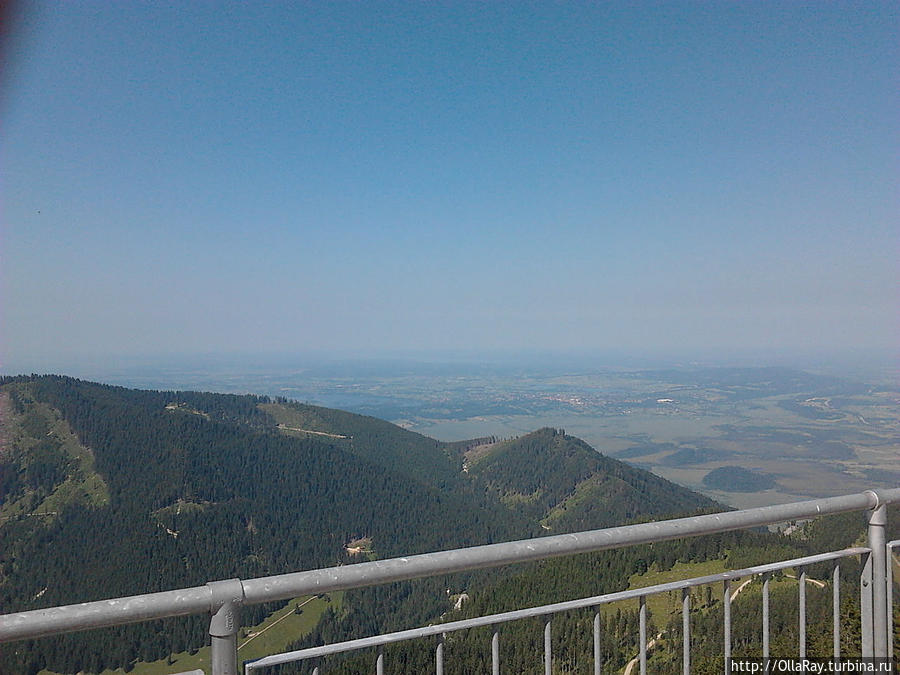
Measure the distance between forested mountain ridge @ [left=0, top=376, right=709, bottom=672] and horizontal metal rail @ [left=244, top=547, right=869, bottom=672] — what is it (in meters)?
67.8

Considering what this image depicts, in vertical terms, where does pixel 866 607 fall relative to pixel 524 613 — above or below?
below

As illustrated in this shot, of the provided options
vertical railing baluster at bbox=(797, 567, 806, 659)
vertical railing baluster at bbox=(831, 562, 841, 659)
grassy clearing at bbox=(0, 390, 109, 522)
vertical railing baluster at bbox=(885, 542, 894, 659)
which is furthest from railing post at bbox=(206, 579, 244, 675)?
grassy clearing at bbox=(0, 390, 109, 522)

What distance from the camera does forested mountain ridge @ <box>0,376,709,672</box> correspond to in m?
65.8

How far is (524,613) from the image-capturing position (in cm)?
210

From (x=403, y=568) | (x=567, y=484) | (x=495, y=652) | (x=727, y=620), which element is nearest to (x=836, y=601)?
(x=727, y=620)

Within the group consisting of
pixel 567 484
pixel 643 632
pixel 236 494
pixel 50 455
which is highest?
pixel 643 632

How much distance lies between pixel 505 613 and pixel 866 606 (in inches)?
74.8

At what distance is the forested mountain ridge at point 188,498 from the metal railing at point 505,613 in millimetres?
67874

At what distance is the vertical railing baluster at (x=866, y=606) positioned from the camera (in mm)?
2775

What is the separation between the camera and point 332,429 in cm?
11119

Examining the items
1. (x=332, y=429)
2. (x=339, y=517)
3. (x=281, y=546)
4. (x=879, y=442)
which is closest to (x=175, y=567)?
(x=281, y=546)

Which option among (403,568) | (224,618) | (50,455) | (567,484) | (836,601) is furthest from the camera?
(567,484)

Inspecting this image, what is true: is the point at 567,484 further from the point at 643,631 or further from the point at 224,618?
the point at 224,618

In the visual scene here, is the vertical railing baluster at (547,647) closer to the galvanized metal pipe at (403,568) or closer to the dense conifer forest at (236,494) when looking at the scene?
the galvanized metal pipe at (403,568)
